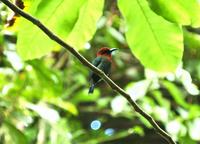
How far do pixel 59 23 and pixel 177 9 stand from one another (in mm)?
242

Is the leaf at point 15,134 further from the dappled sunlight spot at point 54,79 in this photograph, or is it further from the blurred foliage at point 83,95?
the dappled sunlight spot at point 54,79

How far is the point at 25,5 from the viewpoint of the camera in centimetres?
100

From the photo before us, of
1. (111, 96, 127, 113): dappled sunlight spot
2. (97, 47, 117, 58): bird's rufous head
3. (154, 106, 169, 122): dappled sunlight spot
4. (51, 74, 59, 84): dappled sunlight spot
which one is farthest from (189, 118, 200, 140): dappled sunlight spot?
(97, 47, 117, 58): bird's rufous head

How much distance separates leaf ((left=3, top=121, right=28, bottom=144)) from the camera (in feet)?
6.67

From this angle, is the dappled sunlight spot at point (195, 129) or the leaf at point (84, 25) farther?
the dappled sunlight spot at point (195, 129)

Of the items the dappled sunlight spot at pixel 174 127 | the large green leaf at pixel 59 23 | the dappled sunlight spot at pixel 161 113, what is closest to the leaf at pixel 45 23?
the large green leaf at pixel 59 23

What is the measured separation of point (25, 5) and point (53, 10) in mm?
59

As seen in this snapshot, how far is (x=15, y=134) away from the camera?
2.06m

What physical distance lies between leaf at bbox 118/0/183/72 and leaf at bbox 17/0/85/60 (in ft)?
0.36

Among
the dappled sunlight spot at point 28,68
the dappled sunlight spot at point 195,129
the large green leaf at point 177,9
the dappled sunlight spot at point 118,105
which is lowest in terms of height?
the dappled sunlight spot at point 195,129

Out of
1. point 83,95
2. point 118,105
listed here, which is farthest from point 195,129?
point 83,95

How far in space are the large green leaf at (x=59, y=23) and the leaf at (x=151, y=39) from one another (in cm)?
8

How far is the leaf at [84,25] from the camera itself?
1.03 metres

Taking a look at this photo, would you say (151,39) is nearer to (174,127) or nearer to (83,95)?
(174,127)
